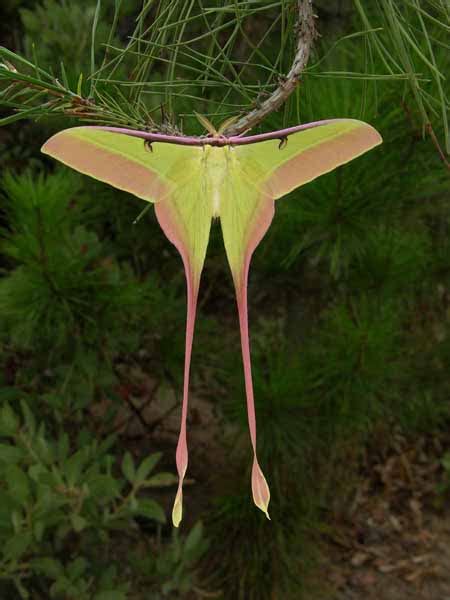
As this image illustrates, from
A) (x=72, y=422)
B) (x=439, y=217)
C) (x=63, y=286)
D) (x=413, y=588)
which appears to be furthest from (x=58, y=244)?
(x=413, y=588)

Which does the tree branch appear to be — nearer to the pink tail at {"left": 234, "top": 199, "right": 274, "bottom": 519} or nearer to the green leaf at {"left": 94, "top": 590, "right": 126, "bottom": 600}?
the pink tail at {"left": 234, "top": 199, "right": 274, "bottom": 519}

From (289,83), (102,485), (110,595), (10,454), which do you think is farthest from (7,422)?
(289,83)

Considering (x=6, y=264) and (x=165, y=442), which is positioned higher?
(x=6, y=264)

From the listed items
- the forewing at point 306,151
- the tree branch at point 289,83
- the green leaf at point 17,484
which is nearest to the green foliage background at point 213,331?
the green leaf at point 17,484

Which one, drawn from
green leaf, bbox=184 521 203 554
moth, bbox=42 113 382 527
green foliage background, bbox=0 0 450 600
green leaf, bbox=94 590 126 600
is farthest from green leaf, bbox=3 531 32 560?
moth, bbox=42 113 382 527

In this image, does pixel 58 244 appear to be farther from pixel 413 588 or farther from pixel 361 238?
pixel 413 588

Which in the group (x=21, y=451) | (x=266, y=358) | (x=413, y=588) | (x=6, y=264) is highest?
(x=6, y=264)

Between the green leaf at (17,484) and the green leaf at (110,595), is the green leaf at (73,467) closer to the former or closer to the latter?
the green leaf at (17,484)
